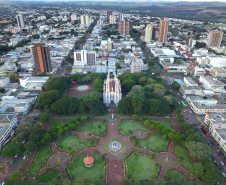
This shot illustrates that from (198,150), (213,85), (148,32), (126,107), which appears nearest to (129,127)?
(126,107)

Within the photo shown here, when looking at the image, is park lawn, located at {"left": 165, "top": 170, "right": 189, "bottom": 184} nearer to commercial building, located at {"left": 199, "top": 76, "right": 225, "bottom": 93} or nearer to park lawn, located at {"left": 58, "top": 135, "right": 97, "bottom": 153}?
park lawn, located at {"left": 58, "top": 135, "right": 97, "bottom": 153}

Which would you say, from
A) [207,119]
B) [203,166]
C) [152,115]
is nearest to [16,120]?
[152,115]

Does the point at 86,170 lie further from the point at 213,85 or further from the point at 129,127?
the point at 213,85

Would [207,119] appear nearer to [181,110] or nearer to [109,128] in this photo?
[181,110]

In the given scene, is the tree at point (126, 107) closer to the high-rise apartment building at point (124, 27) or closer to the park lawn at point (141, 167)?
the park lawn at point (141, 167)

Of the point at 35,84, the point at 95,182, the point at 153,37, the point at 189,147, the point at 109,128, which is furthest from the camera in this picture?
the point at 153,37

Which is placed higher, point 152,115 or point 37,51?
point 37,51
